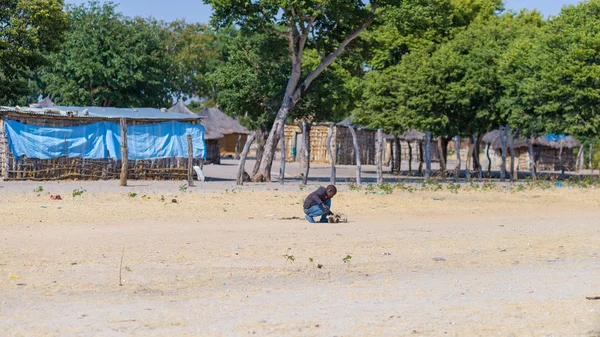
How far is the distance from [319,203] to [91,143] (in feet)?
48.4

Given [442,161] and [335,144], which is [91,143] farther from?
[335,144]

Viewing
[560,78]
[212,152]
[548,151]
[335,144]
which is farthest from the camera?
[335,144]

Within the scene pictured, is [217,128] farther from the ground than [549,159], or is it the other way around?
[217,128]

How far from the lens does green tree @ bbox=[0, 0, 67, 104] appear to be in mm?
30422

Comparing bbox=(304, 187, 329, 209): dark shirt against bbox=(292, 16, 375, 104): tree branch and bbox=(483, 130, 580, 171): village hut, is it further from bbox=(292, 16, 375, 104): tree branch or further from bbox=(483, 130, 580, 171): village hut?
bbox=(483, 130, 580, 171): village hut

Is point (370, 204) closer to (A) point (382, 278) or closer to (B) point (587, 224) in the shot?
(B) point (587, 224)

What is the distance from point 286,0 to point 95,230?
14286mm

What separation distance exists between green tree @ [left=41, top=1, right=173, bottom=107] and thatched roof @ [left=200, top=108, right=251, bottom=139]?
9.13 feet

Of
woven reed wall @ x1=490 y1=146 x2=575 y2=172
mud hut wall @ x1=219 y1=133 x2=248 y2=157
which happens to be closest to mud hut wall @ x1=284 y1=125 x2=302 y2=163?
mud hut wall @ x1=219 y1=133 x2=248 y2=157

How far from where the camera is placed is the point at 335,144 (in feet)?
175

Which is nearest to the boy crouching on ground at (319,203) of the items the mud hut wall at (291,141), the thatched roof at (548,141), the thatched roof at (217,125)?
the thatched roof at (217,125)

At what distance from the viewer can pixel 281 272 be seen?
11219 mm

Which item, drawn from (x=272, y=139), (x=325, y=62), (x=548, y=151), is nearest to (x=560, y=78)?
(x=325, y=62)

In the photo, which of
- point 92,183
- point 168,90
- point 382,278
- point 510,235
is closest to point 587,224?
point 510,235
